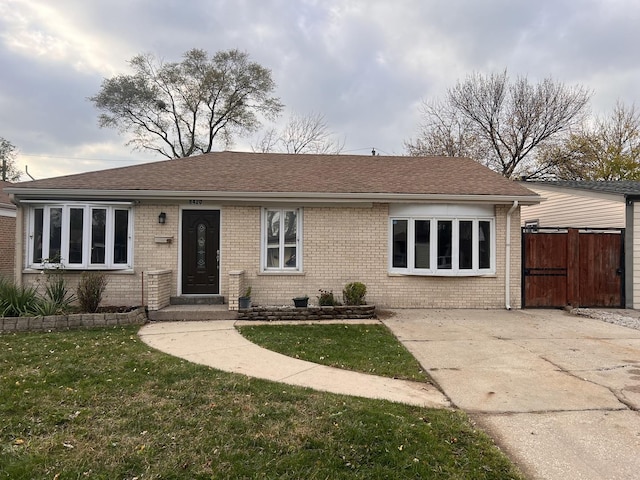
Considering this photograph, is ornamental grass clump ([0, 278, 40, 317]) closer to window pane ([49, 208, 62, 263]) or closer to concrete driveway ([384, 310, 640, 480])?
window pane ([49, 208, 62, 263])

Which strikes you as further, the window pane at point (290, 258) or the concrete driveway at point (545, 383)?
the window pane at point (290, 258)

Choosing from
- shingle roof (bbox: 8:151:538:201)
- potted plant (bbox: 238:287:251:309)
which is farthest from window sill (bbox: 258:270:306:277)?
shingle roof (bbox: 8:151:538:201)

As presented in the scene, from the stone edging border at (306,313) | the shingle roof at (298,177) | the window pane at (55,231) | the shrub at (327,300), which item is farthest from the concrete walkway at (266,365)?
the shingle roof at (298,177)

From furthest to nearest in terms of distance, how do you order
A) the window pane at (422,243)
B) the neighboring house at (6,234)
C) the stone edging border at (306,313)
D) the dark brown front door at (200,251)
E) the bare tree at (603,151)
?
the bare tree at (603,151) → the neighboring house at (6,234) → the window pane at (422,243) → the dark brown front door at (200,251) → the stone edging border at (306,313)

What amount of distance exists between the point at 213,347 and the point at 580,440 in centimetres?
470

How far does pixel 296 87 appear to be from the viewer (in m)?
20.6

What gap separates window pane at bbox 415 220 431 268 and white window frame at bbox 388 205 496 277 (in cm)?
8

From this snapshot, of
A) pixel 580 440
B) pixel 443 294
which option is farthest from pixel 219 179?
pixel 580 440

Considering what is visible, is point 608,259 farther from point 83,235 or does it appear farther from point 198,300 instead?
point 83,235

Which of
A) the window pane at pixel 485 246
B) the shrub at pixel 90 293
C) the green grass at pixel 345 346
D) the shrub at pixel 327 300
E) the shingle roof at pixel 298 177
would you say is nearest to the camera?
the green grass at pixel 345 346

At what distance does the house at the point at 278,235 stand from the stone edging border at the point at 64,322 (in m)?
1.24

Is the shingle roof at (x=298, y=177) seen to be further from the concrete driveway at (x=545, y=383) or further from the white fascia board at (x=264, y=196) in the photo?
the concrete driveway at (x=545, y=383)

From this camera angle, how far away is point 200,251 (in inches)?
364

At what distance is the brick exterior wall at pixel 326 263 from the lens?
906 centimetres
